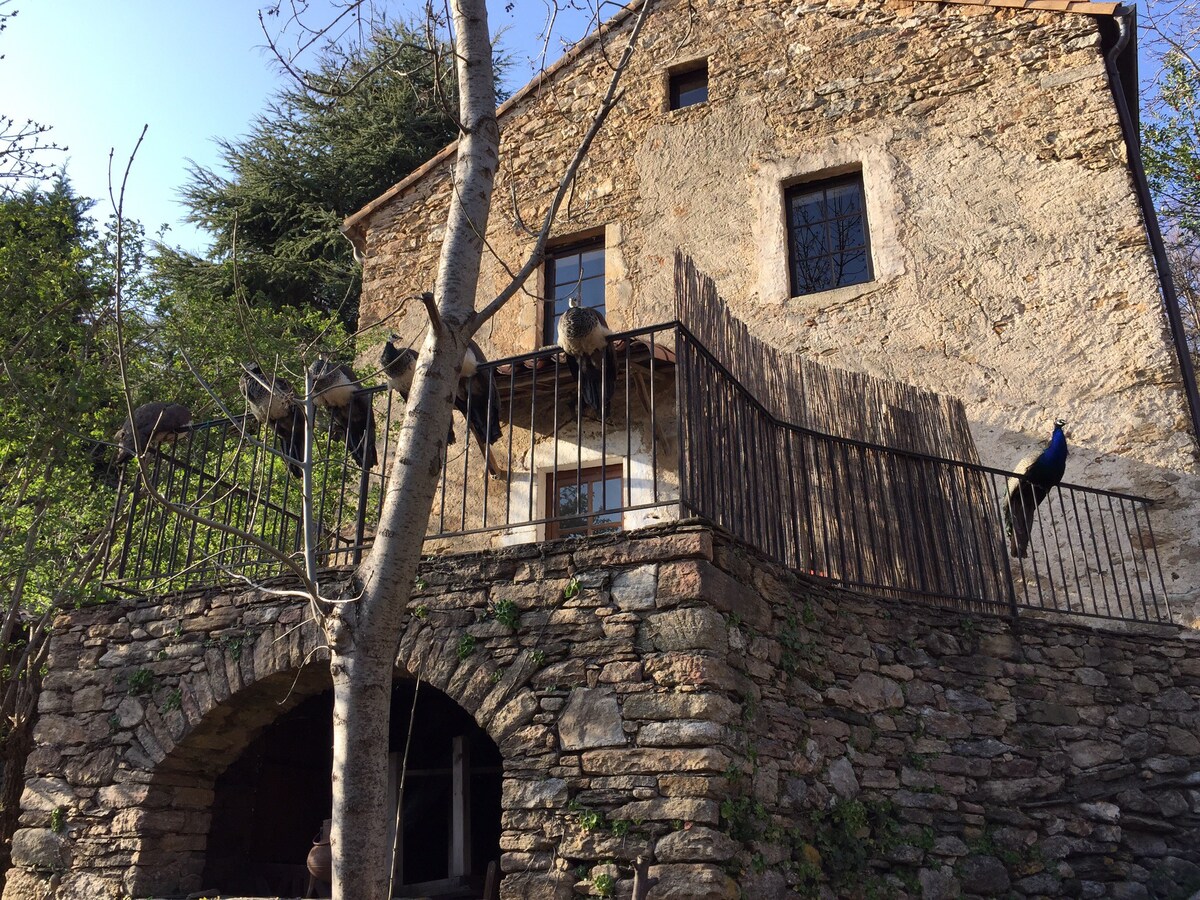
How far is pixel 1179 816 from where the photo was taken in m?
5.48

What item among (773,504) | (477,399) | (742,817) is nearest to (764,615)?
(773,504)

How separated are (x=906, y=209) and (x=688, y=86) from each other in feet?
8.48

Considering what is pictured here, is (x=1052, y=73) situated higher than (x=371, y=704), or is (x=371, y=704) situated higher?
(x=1052, y=73)

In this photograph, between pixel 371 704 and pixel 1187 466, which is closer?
pixel 371 704

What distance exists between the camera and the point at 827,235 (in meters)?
8.41

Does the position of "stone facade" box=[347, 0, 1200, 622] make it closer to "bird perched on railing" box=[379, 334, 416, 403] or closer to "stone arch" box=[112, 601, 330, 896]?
"bird perched on railing" box=[379, 334, 416, 403]

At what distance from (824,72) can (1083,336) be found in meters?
3.29

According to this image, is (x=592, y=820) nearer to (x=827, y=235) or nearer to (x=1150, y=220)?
(x=827, y=235)

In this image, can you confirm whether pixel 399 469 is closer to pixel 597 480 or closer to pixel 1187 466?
pixel 597 480

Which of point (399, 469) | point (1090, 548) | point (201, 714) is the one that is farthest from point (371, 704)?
point (1090, 548)

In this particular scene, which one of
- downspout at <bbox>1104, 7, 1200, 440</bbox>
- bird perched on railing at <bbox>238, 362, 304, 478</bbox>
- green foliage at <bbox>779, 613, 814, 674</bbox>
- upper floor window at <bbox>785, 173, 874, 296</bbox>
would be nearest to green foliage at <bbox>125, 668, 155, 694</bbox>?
bird perched on railing at <bbox>238, 362, 304, 478</bbox>

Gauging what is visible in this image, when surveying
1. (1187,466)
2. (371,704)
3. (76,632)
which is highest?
(1187,466)

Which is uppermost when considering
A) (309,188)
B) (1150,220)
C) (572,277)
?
(309,188)

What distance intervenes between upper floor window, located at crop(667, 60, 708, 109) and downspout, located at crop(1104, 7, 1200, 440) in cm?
338
